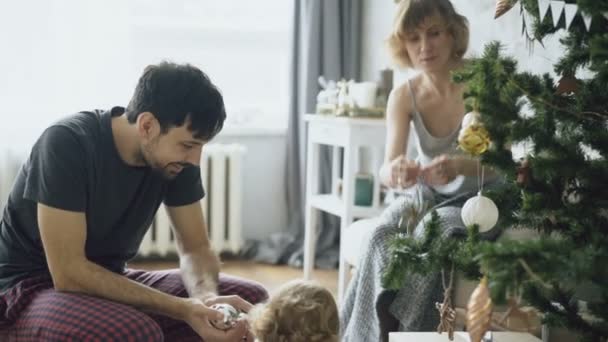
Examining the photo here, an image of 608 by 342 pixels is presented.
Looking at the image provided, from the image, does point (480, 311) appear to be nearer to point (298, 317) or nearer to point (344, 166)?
point (298, 317)

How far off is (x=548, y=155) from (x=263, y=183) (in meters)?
2.78

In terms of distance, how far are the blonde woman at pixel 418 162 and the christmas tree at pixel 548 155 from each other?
1.56 ft

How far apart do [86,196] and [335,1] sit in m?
2.45

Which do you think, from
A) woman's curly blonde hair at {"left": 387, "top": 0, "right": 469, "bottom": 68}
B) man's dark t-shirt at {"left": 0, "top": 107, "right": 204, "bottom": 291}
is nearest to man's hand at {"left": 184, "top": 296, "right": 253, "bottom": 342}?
man's dark t-shirt at {"left": 0, "top": 107, "right": 204, "bottom": 291}

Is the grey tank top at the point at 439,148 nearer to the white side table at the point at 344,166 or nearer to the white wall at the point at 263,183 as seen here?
the white side table at the point at 344,166

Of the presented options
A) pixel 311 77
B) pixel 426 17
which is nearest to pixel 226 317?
pixel 426 17

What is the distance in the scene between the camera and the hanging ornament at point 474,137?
4.10 ft

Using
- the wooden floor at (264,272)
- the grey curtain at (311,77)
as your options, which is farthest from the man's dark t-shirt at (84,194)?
the grey curtain at (311,77)

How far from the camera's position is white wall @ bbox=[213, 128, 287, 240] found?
3920mm

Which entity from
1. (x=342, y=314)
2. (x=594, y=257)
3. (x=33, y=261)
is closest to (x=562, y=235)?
(x=594, y=257)

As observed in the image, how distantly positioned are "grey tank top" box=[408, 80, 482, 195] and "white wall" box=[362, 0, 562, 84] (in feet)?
0.99

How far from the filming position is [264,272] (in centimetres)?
359

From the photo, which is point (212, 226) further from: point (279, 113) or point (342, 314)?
point (342, 314)

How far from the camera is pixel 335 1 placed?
12.3 feet
